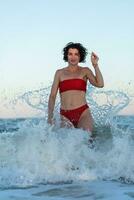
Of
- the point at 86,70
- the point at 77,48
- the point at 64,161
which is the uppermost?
the point at 77,48

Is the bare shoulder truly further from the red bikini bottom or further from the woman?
the red bikini bottom

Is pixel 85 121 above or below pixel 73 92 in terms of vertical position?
below

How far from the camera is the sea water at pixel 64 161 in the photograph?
6152 millimetres

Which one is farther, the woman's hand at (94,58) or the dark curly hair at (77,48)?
the dark curly hair at (77,48)

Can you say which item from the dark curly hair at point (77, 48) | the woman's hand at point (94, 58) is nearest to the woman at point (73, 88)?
the dark curly hair at point (77, 48)

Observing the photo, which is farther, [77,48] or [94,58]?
[77,48]

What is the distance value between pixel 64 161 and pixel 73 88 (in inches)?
→ 41.7

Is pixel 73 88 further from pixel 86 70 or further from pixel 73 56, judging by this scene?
pixel 73 56

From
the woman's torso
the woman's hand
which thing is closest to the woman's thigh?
Result: the woman's torso

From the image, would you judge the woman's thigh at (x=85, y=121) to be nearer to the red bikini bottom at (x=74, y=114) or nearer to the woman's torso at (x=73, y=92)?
the red bikini bottom at (x=74, y=114)

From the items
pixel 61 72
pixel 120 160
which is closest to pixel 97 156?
pixel 120 160

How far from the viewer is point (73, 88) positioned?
23.9 feet

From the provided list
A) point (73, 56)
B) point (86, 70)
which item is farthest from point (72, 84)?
point (73, 56)

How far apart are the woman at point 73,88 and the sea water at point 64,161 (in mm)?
202
